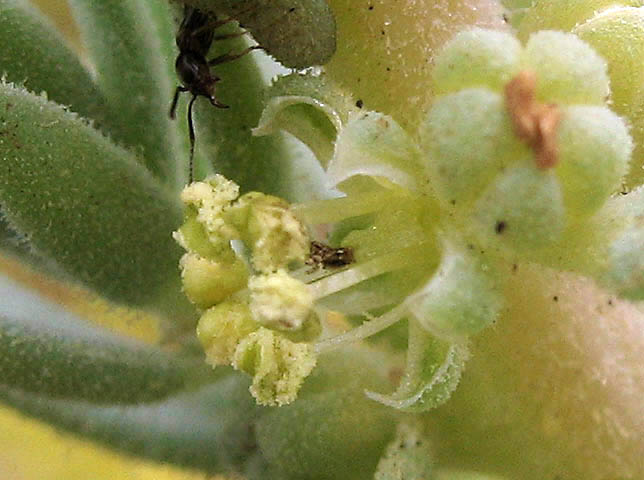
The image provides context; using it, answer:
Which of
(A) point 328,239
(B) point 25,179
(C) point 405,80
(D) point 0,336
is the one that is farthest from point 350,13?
(D) point 0,336

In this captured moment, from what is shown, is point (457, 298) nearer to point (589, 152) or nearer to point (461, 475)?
point (589, 152)

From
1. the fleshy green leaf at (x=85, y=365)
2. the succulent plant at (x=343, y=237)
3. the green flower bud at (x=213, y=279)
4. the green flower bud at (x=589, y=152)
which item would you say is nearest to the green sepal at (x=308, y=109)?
the succulent plant at (x=343, y=237)

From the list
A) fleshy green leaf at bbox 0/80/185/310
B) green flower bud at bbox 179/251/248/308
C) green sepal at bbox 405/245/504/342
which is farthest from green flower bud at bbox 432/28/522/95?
fleshy green leaf at bbox 0/80/185/310

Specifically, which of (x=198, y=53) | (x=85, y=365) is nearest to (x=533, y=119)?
(x=198, y=53)

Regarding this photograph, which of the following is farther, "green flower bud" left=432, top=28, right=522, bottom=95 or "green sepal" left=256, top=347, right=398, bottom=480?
"green sepal" left=256, top=347, right=398, bottom=480

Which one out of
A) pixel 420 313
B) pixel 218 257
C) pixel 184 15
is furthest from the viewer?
Answer: pixel 184 15

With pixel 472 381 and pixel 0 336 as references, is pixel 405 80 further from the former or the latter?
pixel 0 336

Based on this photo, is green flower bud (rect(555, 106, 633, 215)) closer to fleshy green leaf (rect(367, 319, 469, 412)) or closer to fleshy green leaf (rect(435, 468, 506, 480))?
fleshy green leaf (rect(367, 319, 469, 412))
